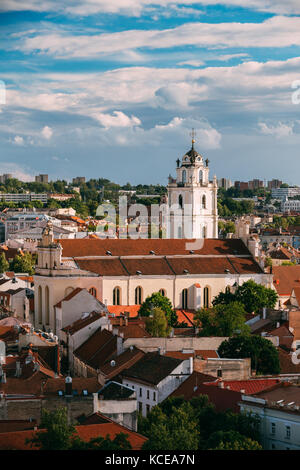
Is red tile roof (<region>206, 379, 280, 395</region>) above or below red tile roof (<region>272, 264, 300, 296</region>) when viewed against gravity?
below

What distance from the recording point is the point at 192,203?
66812 mm

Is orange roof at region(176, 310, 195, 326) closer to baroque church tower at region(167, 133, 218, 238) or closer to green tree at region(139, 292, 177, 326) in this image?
green tree at region(139, 292, 177, 326)

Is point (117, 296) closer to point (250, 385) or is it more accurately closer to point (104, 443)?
point (250, 385)

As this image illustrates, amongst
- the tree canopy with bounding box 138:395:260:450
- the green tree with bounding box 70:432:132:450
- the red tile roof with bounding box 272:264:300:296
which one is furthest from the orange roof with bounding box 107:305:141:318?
the green tree with bounding box 70:432:132:450

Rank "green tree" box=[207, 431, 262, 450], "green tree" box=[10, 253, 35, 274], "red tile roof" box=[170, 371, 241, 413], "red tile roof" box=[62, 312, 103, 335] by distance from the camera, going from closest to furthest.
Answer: "green tree" box=[207, 431, 262, 450] → "red tile roof" box=[170, 371, 241, 413] → "red tile roof" box=[62, 312, 103, 335] → "green tree" box=[10, 253, 35, 274]

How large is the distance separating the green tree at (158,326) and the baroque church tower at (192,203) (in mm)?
19805

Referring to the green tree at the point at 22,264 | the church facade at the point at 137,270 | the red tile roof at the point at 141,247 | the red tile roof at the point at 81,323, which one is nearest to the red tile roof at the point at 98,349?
the red tile roof at the point at 81,323

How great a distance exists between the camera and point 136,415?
32188 millimetres

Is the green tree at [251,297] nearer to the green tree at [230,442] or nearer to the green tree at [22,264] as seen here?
the green tree at [230,442]

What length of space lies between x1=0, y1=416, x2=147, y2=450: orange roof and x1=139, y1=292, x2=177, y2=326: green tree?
2010 cm

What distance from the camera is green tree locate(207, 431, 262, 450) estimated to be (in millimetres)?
27297

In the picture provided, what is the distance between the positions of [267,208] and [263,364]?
161m

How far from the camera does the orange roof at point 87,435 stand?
2739cm
